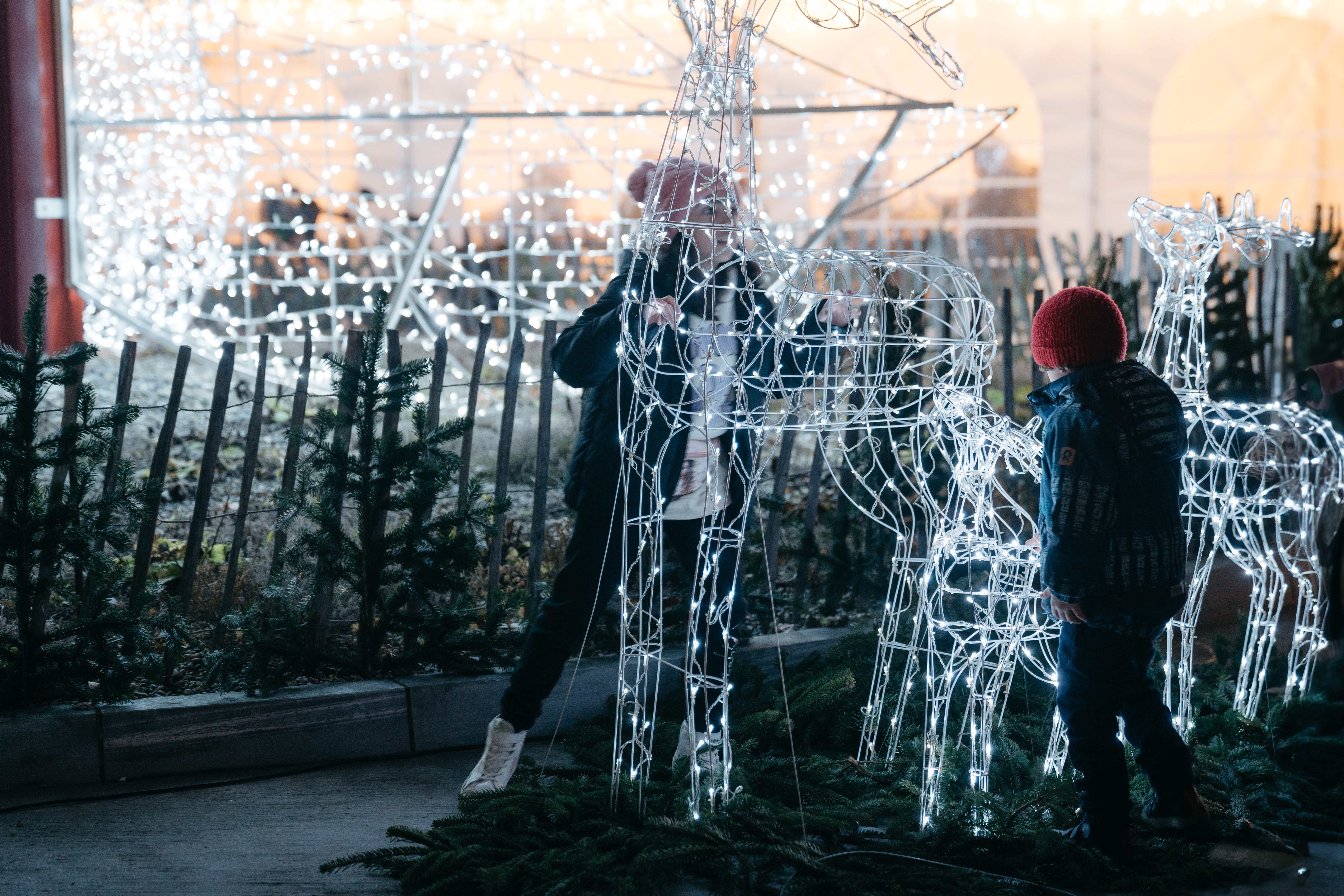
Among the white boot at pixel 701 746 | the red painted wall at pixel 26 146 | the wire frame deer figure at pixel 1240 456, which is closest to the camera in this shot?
the white boot at pixel 701 746

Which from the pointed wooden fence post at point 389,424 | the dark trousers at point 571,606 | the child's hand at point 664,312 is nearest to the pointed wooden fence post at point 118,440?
the pointed wooden fence post at point 389,424

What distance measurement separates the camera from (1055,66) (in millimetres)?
9805

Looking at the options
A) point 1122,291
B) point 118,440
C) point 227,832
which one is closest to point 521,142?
point 1122,291

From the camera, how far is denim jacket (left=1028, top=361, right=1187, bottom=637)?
2.42 m

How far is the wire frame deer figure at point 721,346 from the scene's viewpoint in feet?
8.16

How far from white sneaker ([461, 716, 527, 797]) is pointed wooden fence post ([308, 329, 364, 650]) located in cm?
88

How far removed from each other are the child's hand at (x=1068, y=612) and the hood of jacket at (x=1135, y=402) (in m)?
0.38

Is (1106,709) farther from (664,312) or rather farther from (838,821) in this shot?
(664,312)

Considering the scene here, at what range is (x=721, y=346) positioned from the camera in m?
2.75

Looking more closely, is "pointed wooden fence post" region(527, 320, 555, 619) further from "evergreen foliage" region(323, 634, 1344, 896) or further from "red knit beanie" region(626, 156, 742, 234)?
"red knit beanie" region(626, 156, 742, 234)

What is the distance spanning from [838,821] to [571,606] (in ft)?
2.88

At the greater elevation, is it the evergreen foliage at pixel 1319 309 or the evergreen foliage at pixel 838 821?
the evergreen foliage at pixel 1319 309

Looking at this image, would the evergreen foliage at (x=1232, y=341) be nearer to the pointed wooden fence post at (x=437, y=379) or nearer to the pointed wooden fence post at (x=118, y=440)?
the pointed wooden fence post at (x=437, y=379)

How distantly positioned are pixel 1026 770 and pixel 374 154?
321 inches
